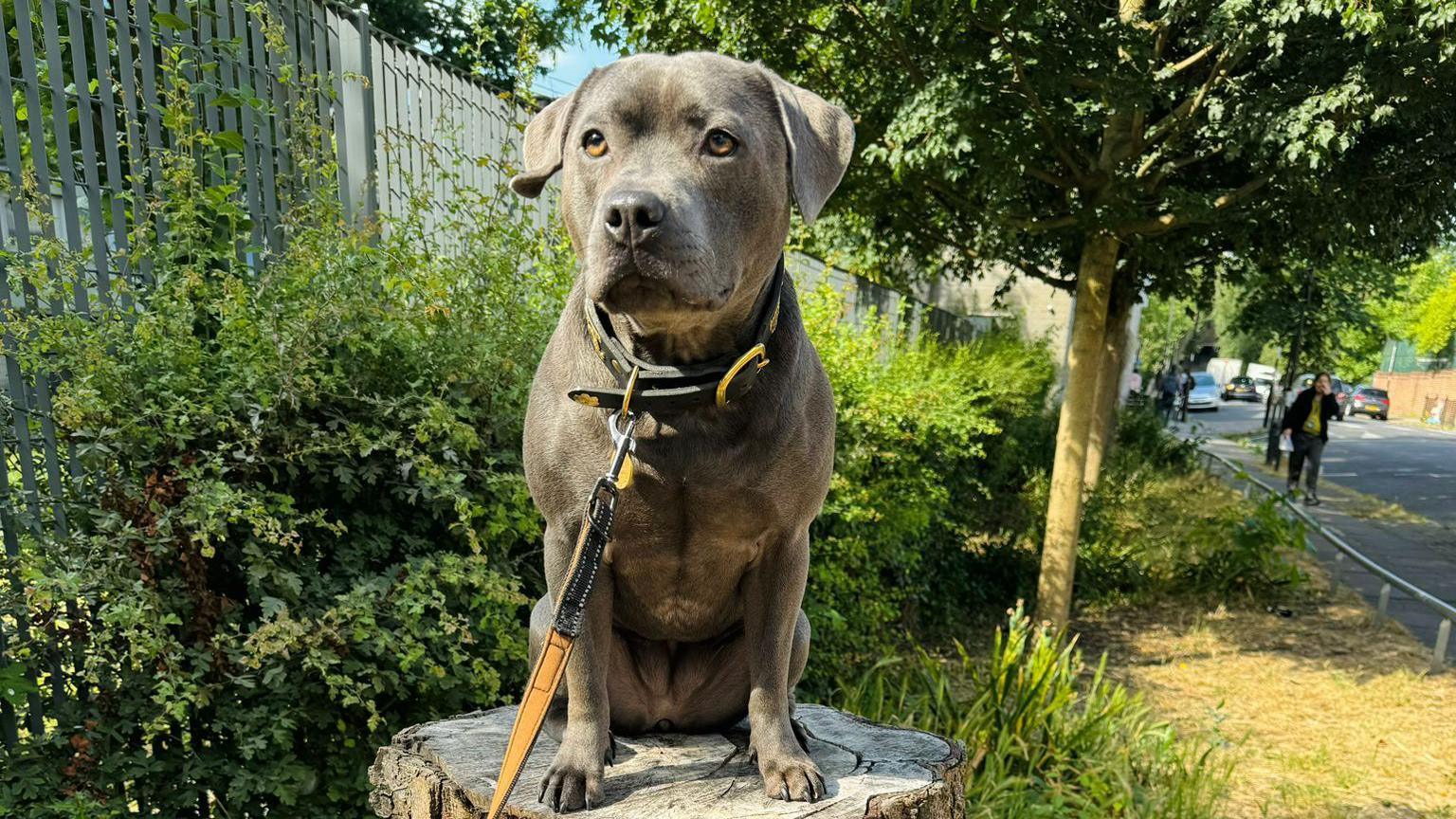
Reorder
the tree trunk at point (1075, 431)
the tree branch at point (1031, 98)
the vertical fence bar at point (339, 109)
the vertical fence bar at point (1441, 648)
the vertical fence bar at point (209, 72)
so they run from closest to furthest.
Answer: the vertical fence bar at point (209, 72) < the vertical fence bar at point (339, 109) < the tree branch at point (1031, 98) < the vertical fence bar at point (1441, 648) < the tree trunk at point (1075, 431)

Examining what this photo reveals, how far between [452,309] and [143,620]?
1.64 metres

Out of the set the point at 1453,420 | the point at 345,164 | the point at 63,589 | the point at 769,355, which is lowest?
the point at 1453,420

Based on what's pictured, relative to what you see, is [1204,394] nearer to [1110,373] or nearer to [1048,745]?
[1110,373]

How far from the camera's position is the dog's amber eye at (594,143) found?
5.82 feet

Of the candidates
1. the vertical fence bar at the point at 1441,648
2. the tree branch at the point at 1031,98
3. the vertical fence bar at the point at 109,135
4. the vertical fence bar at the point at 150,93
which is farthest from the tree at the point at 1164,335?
the vertical fence bar at the point at 109,135

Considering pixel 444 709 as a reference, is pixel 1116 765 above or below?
below

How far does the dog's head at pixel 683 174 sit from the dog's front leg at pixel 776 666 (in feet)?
2.09

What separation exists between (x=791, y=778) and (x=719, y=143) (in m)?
1.38

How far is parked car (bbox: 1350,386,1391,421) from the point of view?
156 ft

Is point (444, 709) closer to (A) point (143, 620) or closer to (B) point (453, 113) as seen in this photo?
(A) point (143, 620)

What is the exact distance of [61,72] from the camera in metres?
3.08

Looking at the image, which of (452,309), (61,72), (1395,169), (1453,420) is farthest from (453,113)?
(1453,420)

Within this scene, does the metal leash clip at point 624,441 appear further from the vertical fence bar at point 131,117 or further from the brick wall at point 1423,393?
the brick wall at point 1423,393

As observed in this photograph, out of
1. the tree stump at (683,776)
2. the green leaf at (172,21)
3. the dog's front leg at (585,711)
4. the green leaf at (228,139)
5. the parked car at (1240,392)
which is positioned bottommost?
the parked car at (1240,392)
